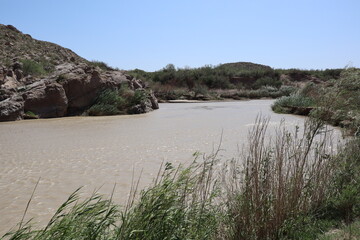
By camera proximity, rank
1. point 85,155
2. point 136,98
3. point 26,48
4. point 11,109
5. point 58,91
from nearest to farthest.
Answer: point 85,155
point 11,109
point 58,91
point 136,98
point 26,48

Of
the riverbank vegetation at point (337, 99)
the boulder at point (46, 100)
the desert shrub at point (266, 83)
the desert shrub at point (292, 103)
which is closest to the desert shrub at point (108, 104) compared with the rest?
the boulder at point (46, 100)

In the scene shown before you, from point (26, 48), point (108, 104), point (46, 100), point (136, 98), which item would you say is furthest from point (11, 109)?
point (26, 48)

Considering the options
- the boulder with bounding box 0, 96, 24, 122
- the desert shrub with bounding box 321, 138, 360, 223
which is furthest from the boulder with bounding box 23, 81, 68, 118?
the desert shrub with bounding box 321, 138, 360, 223

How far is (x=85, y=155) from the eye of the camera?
749 cm

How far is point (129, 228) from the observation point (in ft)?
8.74

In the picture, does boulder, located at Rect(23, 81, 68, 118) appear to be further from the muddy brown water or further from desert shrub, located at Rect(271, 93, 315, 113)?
desert shrub, located at Rect(271, 93, 315, 113)

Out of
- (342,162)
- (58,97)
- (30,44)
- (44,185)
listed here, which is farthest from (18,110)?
(30,44)

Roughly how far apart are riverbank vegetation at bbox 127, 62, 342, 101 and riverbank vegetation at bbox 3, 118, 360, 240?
78.5ft

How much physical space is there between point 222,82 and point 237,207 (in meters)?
36.8

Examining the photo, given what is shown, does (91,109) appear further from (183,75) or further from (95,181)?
(183,75)

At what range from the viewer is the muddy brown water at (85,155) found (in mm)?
4820

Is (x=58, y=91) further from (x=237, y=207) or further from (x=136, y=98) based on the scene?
(x=237, y=207)

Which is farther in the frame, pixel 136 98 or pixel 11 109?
pixel 136 98

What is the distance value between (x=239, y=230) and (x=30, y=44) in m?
41.7
